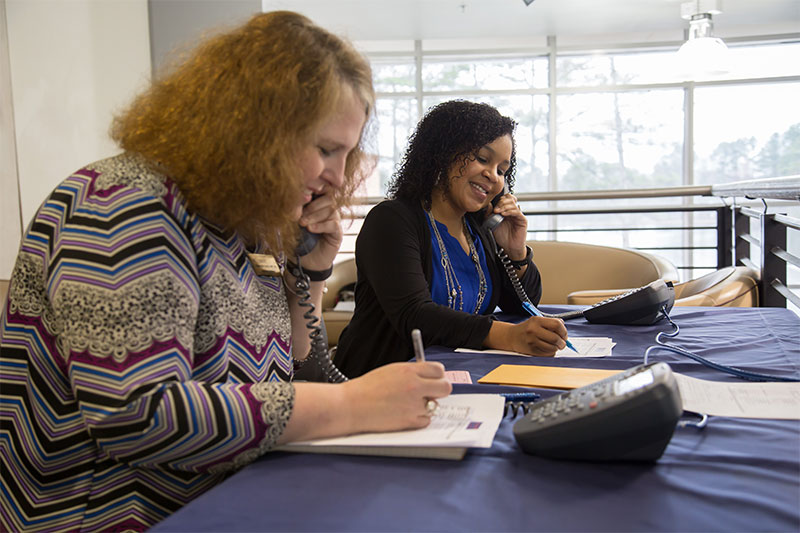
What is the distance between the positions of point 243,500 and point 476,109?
68.7 inches

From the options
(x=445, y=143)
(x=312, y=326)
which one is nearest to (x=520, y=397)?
(x=312, y=326)

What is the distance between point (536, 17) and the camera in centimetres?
770

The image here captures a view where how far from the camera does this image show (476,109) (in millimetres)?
2234

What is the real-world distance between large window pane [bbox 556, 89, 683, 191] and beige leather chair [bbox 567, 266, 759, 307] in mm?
5797

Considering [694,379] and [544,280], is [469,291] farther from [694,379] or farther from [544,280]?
[544,280]

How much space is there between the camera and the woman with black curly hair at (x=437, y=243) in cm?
190

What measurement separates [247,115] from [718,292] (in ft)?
7.75

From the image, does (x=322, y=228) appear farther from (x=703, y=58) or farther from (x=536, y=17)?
(x=536, y=17)

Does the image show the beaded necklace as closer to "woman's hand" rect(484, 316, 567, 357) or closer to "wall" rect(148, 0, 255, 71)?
"woman's hand" rect(484, 316, 567, 357)

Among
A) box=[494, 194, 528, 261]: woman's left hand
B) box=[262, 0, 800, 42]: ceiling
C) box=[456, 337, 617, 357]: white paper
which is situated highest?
box=[262, 0, 800, 42]: ceiling

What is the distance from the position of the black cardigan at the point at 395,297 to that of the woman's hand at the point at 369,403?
0.76 metres

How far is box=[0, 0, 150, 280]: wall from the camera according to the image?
8.91 feet

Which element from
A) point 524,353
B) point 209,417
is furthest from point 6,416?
point 524,353

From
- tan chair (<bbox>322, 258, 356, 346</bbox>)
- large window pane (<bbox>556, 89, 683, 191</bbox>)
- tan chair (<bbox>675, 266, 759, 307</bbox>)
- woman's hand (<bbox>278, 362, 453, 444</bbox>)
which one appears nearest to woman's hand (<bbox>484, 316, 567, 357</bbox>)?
woman's hand (<bbox>278, 362, 453, 444</bbox>)
